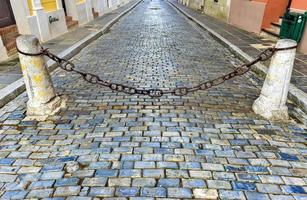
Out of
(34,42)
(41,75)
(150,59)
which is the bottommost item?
(150,59)

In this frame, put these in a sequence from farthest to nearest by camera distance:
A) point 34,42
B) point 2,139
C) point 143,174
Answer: point 34,42
point 2,139
point 143,174

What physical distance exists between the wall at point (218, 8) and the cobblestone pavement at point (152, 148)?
9.38 meters

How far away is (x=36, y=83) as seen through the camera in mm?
4039

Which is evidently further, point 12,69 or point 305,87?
point 12,69

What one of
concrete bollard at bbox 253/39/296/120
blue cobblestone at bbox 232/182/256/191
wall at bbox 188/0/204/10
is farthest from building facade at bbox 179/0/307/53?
wall at bbox 188/0/204/10

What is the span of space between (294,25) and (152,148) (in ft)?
20.4

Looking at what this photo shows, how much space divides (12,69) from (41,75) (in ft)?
8.26

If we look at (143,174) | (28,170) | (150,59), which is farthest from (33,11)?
(143,174)

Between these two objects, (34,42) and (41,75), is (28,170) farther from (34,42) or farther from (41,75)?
(34,42)

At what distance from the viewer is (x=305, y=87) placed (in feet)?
16.6

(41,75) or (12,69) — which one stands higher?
(41,75)

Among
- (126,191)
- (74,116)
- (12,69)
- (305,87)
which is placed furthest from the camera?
(12,69)

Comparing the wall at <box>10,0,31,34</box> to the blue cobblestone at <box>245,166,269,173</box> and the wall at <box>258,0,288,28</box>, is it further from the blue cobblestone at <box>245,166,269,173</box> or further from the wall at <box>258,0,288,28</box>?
the wall at <box>258,0,288,28</box>

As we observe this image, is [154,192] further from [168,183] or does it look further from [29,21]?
[29,21]
